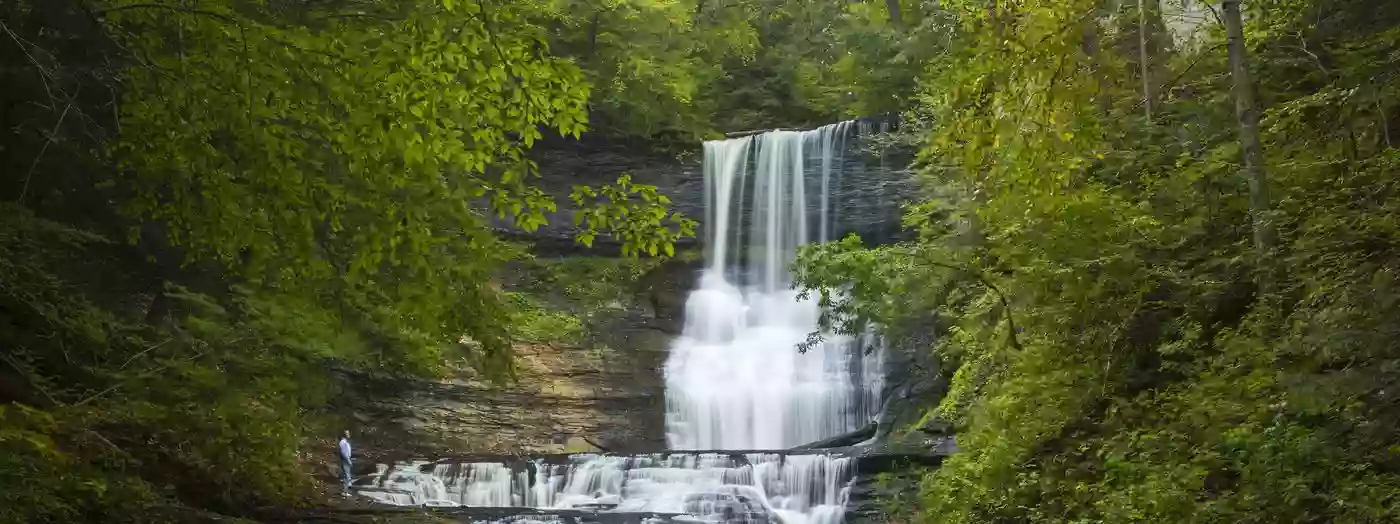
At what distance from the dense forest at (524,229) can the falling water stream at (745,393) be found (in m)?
3.48

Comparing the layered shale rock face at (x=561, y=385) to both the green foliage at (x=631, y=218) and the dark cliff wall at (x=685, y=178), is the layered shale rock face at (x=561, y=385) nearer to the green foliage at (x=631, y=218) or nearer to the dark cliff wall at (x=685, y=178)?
the dark cliff wall at (x=685, y=178)

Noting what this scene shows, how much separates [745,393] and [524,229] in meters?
16.2

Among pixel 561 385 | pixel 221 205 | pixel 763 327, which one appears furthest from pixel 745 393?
pixel 221 205

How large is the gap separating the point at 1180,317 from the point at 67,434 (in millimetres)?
7502

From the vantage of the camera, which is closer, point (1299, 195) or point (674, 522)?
point (1299, 195)

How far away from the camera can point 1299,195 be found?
7.65 metres

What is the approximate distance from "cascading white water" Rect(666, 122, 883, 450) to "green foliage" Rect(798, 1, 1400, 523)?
9.31m

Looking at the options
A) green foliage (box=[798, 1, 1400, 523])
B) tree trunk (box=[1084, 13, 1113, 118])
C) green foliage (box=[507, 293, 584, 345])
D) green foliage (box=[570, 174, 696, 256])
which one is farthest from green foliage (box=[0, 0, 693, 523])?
green foliage (box=[507, 293, 584, 345])

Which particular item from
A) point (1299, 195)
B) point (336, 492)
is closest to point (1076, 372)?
point (1299, 195)

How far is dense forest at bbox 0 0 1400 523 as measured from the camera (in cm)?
567

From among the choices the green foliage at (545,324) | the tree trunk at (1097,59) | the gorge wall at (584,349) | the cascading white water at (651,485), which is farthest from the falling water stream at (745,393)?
the tree trunk at (1097,59)

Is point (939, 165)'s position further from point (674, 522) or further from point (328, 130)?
point (328, 130)

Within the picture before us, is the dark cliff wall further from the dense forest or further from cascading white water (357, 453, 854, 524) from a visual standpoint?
the dense forest

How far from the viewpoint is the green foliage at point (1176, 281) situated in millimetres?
5910
